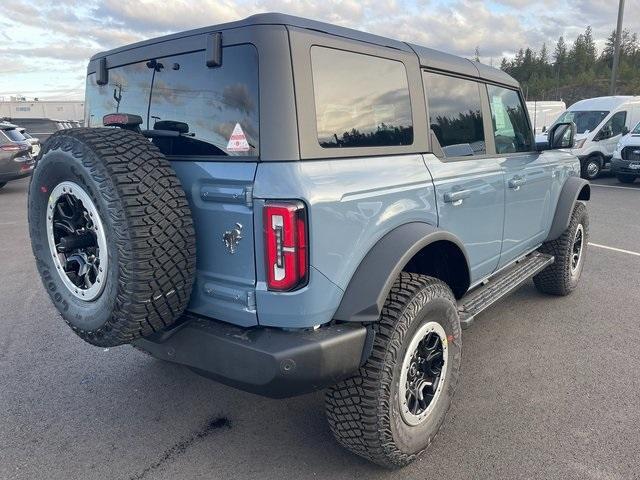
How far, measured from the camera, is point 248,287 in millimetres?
2240

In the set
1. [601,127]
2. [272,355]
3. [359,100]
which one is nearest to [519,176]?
[359,100]

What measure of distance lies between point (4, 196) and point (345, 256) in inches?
534

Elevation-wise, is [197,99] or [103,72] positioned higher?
[103,72]

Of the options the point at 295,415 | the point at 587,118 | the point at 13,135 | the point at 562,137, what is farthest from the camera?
the point at 587,118

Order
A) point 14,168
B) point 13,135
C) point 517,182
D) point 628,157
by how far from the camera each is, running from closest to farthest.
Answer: point 517,182 < point 14,168 < point 13,135 < point 628,157

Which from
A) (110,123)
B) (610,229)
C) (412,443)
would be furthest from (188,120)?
(610,229)

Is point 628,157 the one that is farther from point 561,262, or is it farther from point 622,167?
point 561,262

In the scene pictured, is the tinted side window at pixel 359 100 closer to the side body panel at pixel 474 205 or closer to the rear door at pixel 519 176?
the side body panel at pixel 474 205

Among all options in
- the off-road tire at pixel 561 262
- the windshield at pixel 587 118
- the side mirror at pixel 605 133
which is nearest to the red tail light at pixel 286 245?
the off-road tire at pixel 561 262

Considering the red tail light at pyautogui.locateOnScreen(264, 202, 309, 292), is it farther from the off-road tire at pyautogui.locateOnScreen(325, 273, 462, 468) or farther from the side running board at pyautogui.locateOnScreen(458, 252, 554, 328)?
the side running board at pyautogui.locateOnScreen(458, 252, 554, 328)

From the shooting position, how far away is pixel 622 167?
13.5m

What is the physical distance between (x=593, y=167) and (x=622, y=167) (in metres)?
1.32

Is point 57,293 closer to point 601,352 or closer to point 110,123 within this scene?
point 110,123

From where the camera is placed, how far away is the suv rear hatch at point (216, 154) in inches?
86.9
